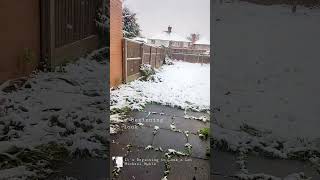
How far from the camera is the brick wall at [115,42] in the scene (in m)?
1.98

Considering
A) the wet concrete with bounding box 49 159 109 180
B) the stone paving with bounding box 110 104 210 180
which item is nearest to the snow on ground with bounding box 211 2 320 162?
the stone paving with bounding box 110 104 210 180

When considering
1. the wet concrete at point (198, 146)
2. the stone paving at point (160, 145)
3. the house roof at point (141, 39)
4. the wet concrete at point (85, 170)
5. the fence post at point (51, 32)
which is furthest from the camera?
the fence post at point (51, 32)

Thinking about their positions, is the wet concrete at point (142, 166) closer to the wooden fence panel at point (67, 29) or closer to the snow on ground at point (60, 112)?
the snow on ground at point (60, 112)

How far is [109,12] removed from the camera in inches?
77.3

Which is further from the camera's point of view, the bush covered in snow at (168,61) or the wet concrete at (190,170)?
the bush covered in snow at (168,61)

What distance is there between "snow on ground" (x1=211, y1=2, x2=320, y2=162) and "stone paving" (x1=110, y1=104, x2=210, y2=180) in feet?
0.54

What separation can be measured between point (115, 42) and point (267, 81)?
3.28 feet

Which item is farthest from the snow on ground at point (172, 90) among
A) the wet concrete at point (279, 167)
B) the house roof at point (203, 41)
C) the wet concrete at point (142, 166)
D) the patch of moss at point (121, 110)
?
the wet concrete at point (279, 167)

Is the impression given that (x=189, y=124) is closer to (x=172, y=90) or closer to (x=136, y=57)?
(x=172, y=90)

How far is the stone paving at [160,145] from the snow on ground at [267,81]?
166 millimetres

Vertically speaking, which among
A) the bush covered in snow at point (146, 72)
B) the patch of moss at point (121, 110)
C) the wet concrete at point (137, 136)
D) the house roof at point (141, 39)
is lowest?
the wet concrete at point (137, 136)

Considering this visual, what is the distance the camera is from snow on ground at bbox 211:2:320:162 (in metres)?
2.11

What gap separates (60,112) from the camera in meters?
2.13

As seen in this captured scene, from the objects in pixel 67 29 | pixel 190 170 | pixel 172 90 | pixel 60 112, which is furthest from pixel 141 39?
pixel 190 170
